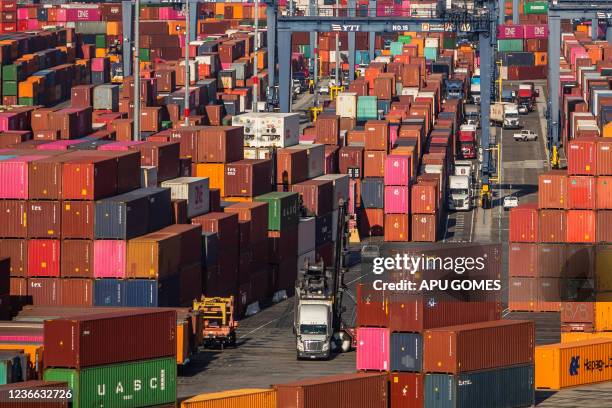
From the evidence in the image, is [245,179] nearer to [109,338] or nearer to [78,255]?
[78,255]

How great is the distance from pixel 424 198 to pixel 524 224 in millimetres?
25938

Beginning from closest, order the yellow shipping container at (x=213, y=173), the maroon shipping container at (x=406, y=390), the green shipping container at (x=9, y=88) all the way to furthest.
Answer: the maroon shipping container at (x=406, y=390) < the yellow shipping container at (x=213, y=173) < the green shipping container at (x=9, y=88)

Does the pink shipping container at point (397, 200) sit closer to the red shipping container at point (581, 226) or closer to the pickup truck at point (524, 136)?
the red shipping container at point (581, 226)

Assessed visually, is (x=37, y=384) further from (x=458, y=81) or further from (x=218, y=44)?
(x=218, y=44)

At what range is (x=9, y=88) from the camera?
176500 millimetres

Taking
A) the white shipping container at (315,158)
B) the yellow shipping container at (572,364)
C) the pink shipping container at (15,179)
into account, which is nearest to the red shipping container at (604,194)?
the yellow shipping container at (572,364)

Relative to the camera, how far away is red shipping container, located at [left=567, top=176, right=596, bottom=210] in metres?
93.2

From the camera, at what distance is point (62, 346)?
67875mm

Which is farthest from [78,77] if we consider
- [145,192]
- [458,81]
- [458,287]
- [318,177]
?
[458,287]

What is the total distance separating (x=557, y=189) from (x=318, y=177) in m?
26.8

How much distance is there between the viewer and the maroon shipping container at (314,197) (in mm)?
110000

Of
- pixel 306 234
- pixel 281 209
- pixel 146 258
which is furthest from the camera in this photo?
pixel 306 234

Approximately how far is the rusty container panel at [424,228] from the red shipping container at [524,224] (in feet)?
81.8

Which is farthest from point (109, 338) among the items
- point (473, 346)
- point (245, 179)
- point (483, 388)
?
point (245, 179)
